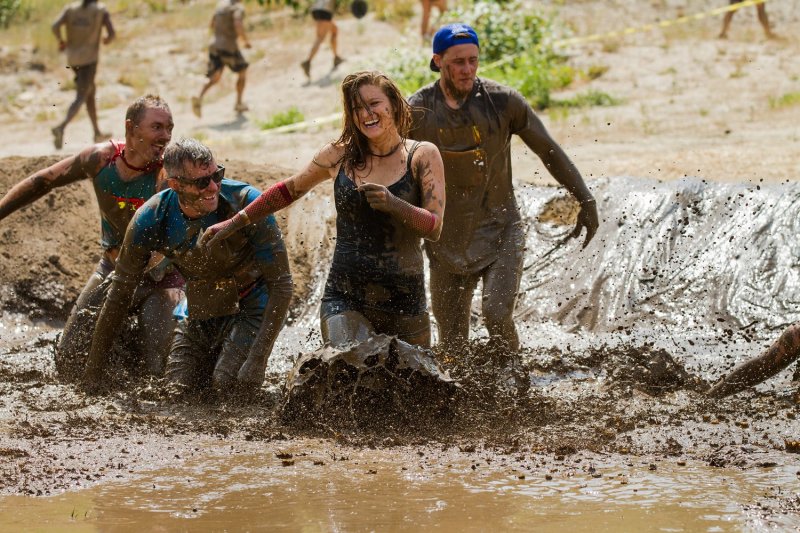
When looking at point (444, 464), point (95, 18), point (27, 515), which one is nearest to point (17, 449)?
point (27, 515)

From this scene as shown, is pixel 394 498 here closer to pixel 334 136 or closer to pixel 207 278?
pixel 207 278

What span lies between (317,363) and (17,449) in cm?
133

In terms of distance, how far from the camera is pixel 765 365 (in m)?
5.59

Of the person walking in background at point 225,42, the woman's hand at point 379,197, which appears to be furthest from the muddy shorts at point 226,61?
the woman's hand at point 379,197

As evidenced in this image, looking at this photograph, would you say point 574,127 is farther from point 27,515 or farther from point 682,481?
point 27,515

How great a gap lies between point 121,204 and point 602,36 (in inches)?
512

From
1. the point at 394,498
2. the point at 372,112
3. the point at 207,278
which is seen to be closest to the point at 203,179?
the point at 207,278

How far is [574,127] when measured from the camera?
43.8 feet

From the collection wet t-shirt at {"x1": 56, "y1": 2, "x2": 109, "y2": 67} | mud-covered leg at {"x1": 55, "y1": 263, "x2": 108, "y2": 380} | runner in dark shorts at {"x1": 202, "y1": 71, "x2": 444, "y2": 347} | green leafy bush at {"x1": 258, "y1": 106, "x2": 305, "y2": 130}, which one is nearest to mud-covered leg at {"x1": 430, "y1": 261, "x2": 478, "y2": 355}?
runner in dark shorts at {"x1": 202, "y1": 71, "x2": 444, "y2": 347}

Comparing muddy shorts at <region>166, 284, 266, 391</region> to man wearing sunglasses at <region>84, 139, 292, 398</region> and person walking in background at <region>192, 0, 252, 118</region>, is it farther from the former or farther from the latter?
person walking in background at <region>192, 0, 252, 118</region>

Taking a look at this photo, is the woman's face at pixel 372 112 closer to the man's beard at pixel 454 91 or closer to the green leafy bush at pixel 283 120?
Answer: the man's beard at pixel 454 91

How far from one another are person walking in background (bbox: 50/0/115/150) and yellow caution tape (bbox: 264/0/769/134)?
6.76 ft

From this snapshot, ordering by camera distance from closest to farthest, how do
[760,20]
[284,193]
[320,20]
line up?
[284,193], [320,20], [760,20]

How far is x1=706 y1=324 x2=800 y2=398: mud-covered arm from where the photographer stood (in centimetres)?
544
